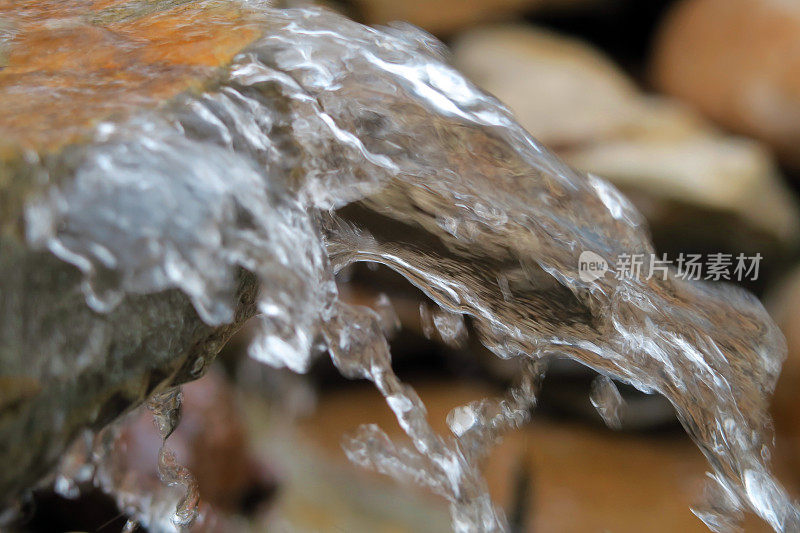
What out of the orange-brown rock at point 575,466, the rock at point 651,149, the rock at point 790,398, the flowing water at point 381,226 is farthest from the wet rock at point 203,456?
the rock at point 790,398

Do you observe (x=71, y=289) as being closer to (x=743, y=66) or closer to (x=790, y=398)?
(x=790, y=398)

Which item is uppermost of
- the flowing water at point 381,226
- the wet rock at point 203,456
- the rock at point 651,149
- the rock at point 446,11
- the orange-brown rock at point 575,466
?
the flowing water at point 381,226

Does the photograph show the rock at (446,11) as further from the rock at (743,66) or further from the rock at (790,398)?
the rock at (790,398)

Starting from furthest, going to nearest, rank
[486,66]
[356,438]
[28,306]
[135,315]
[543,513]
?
1. [486,66]
2. [356,438]
3. [543,513]
4. [135,315]
5. [28,306]

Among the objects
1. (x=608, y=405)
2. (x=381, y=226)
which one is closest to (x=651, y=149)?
(x=608, y=405)

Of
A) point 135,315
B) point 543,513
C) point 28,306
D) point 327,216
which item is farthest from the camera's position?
point 543,513

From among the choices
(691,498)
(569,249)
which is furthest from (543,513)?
(569,249)

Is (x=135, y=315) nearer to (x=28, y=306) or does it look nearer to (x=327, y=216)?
(x=28, y=306)
